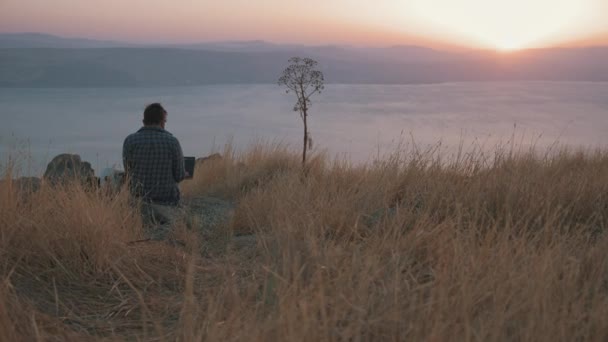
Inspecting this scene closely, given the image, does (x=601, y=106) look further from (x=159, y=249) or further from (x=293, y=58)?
(x=159, y=249)

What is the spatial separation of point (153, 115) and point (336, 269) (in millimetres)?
3700

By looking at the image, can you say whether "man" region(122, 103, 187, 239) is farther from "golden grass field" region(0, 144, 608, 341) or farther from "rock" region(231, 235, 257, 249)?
"rock" region(231, 235, 257, 249)

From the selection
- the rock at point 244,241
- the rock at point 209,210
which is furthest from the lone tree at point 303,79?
the rock at point 244,241

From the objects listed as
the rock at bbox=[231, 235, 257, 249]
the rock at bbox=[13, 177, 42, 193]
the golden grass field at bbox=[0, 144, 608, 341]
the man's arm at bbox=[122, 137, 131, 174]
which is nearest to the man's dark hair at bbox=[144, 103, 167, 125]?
the man's arm at bbox=[122, 137, 131, 174]

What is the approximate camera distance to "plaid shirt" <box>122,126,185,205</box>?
18.8 ft

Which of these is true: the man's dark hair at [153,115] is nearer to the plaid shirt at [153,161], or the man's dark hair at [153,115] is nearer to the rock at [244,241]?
the plaid shirt at [153,161]

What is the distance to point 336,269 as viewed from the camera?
271 cm

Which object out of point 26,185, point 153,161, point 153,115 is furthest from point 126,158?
point 26,185

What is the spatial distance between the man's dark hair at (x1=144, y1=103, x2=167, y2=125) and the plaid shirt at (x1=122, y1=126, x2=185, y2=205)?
0.08 m

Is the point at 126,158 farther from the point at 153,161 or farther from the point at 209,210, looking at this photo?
the point at 209,210

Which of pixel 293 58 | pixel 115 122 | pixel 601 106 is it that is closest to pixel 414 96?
pixel 601 106

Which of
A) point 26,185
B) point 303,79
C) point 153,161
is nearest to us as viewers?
point 26,185

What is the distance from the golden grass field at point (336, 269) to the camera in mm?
2271

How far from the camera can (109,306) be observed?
303 centimetres
